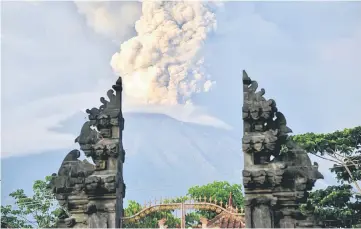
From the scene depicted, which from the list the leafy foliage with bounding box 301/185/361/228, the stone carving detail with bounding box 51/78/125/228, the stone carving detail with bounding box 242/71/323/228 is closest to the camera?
the stone carving detail with bounding box 242/71/323/228

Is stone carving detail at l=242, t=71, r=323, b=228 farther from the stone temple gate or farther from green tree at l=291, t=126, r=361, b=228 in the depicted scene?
green tree at l=291, t=126, r=361, b=228

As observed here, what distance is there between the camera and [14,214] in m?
31.2

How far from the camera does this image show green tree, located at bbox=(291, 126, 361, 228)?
2519 centimetres

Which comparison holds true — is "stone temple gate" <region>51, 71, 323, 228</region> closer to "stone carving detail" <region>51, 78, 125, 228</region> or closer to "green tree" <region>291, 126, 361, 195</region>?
"stone carving detail" <region>51, 78, 125, 228</region>

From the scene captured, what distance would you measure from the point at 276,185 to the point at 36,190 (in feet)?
79.5

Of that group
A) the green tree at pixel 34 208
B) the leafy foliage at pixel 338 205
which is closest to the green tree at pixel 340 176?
the leafy foliage at pixel 338 205

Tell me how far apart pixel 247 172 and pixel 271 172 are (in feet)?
1.58

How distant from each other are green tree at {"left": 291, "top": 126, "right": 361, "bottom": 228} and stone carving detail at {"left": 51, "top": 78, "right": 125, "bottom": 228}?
16.5 meters

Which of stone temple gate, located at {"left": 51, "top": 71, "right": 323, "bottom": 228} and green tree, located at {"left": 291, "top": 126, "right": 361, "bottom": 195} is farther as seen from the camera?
green tree, located at {"left": 291, "top": 126, "right": 361, "bottom": 195}

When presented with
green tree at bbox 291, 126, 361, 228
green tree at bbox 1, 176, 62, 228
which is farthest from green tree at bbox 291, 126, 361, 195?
green tree at bbox 1, 176, 62, 228

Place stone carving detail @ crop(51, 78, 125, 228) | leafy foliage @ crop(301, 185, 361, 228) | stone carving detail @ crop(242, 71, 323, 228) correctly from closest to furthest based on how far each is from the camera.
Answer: stone carving detail @ crop(242, 71, 323, 228) → stone carving detail @ crop(51, 78, 125, 228) → leafy foliage @ crop(301, 185, 361, 228)

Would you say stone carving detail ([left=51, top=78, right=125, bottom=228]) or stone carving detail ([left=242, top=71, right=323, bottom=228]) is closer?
stone carving detail ([left=242, top=71, right=323, bottom=228])

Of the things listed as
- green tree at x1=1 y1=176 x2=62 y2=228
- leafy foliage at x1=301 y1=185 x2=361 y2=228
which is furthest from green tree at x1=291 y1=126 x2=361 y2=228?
green tree at x1=1 y1=176 x2=62 y2=228

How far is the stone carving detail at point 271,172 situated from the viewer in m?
10.0
